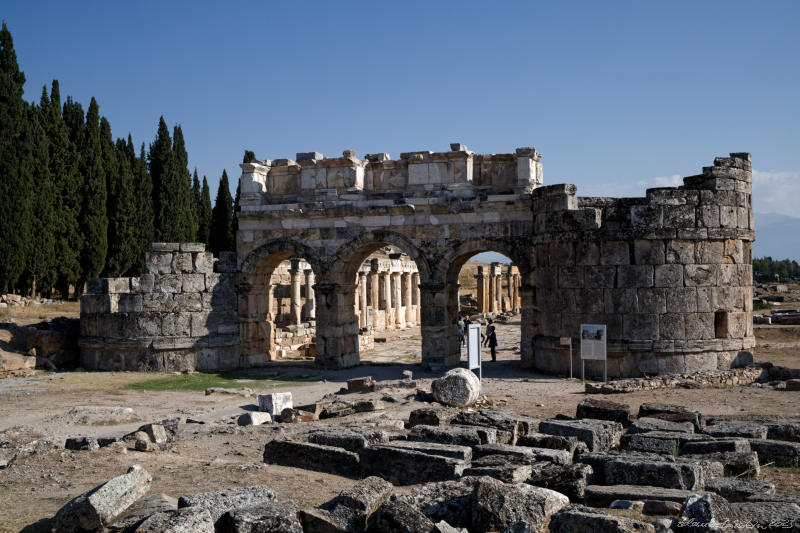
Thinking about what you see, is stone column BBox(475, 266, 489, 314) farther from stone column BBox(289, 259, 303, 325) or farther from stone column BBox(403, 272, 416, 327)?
stone column BBox(289, 259, 303, 325)

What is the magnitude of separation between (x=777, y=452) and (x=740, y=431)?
85 cm

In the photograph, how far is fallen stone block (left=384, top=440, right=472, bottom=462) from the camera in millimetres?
7781

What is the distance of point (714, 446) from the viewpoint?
8.40 metres

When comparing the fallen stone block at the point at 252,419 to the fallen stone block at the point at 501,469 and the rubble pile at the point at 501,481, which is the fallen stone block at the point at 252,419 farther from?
the fallen stone block at the point at 501,469

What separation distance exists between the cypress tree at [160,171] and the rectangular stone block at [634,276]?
28789 mm

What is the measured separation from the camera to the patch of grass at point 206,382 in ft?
54.0

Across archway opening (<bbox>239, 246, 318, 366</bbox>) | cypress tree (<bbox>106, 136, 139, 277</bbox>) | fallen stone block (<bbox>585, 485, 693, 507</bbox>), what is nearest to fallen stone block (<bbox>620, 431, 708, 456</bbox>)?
fallen stone block (<bbox>585, 485, 693, 507</bbox>)

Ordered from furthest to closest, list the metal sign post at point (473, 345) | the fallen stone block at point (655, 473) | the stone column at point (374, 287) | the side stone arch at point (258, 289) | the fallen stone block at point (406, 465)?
the stone column at point (374, 287) < the side stone arch at point (258, 289) < the metal sign post at point (473, 345) < the fallen stone block at point (406, 465) < the fallen stone block at point (655, 473)

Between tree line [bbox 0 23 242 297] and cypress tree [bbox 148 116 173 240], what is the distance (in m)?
0.06

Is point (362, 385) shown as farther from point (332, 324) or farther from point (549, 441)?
point (549, 441)

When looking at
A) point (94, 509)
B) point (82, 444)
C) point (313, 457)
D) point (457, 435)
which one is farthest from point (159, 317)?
point (94, 509)

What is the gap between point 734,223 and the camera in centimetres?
1611

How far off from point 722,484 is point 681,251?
9.50m

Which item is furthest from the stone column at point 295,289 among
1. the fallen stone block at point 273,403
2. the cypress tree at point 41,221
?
the fallen stone block at point 273,403
